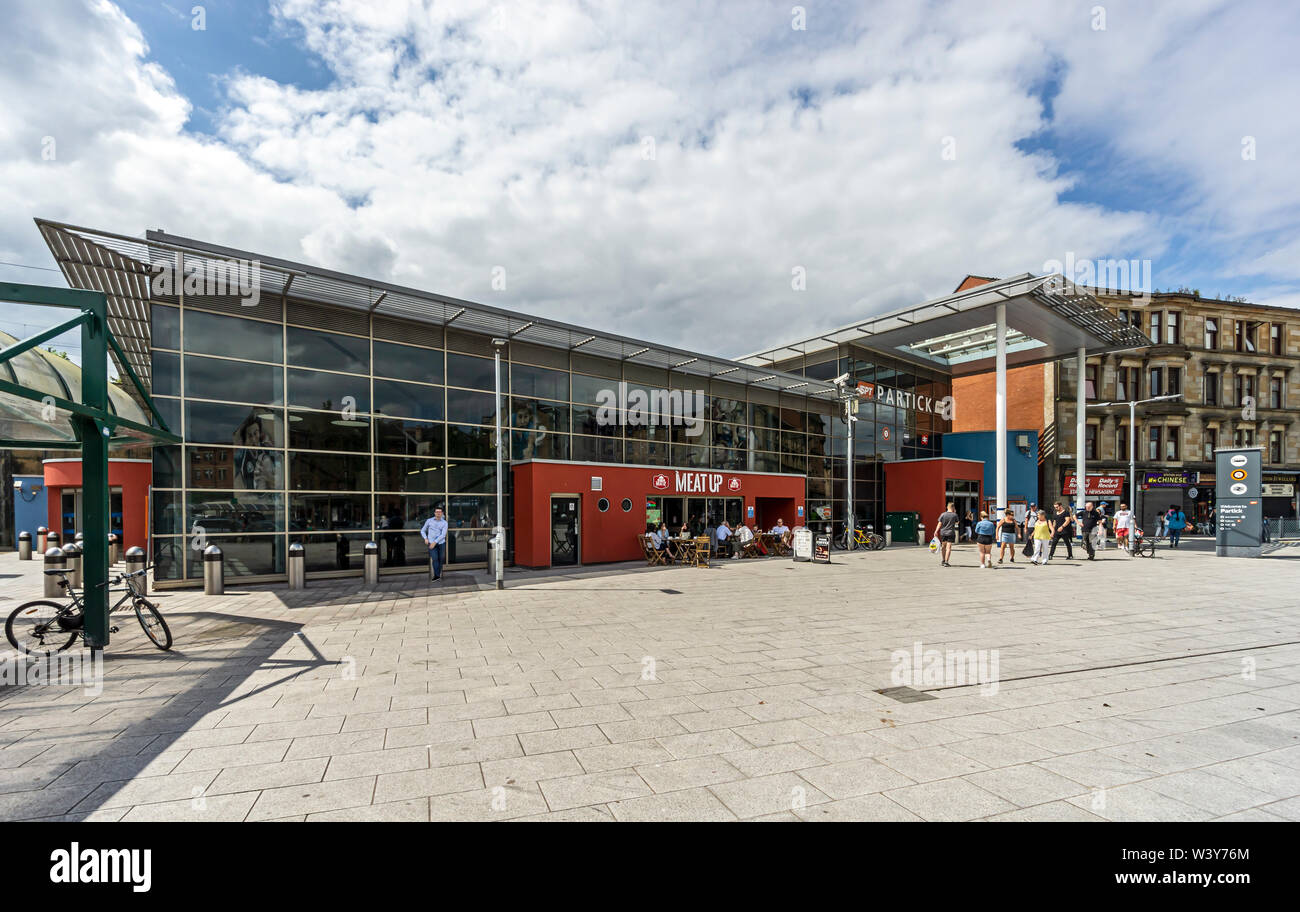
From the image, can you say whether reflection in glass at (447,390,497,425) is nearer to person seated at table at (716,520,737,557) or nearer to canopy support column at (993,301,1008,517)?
person seated at table at (716,520,737,557)

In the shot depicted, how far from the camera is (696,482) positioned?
66.8 ft

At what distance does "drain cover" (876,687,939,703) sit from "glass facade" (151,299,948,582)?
1325 cm

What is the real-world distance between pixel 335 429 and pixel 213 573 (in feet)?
14.5

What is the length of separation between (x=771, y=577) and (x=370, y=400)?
38.0 feet

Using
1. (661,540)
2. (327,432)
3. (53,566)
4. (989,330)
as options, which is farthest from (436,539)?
(989,330)

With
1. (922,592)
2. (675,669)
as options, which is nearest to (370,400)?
(675,669)

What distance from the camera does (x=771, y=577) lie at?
49.6 ft

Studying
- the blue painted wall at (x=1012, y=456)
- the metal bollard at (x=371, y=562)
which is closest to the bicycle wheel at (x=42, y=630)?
the metal bollard at (x=371, y=562)

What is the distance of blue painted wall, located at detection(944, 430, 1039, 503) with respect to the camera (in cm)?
3047

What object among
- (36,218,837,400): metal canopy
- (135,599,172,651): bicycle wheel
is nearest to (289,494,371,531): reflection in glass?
(36,218,837,400): metal canopy

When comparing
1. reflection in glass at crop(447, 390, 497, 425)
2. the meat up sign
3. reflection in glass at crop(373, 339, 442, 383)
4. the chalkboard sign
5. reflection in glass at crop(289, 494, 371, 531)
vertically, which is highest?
reflection in glass at crop(373, 339, 442, 383)

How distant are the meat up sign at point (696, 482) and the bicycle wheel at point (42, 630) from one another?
1395 centimetres

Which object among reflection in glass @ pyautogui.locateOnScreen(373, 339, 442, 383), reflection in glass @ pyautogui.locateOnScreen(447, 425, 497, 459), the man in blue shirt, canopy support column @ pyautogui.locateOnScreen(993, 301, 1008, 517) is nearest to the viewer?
the man in blue shirt

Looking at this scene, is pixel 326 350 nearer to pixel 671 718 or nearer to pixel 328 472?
pixel 328 472
